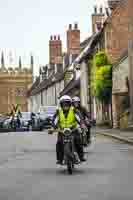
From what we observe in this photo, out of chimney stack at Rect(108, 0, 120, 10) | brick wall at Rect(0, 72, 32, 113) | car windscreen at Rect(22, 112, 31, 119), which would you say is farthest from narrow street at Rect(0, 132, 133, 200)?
brick wall at Rect(0, 72, 32, 113)

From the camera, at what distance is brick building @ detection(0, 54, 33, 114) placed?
173m

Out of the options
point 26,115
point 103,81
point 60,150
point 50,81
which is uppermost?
point 50,81

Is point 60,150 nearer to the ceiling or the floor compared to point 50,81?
nearer to the floor

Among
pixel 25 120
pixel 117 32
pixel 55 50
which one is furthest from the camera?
pixel 55 50

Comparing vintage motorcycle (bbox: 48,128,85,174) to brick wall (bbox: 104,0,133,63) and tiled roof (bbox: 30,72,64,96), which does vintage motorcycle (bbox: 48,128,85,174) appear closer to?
brick wall (bbox: 104,0,133,63)

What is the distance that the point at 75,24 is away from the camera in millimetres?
91438

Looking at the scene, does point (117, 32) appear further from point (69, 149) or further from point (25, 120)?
point (69, 149)

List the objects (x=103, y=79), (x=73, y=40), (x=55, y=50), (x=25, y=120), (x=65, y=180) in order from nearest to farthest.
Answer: (x=65, y=180) → (x=103, y=79) → (x=25, y=120) → (x=73, y=40) → (x=55, y=50)

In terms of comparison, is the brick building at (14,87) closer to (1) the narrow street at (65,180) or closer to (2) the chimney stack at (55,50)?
(2) the chimney stack at (55,50)

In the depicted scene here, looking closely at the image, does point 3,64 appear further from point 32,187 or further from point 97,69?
point 32,187

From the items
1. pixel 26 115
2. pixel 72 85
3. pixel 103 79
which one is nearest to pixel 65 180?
pixel 103 79

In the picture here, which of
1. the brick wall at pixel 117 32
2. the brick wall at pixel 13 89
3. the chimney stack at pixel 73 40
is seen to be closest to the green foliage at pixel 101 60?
the brick wall at pixel 117 32

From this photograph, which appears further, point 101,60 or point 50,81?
point 50,81

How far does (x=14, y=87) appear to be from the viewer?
176 metres
